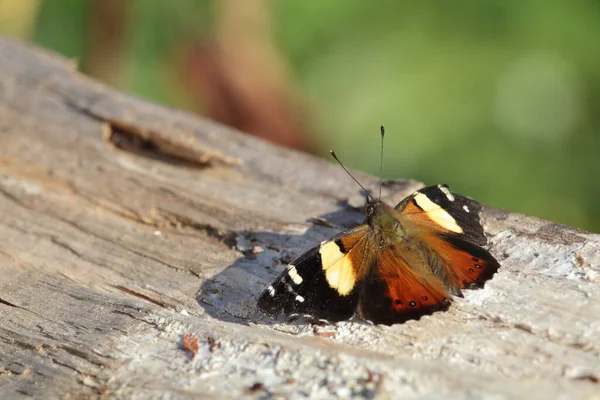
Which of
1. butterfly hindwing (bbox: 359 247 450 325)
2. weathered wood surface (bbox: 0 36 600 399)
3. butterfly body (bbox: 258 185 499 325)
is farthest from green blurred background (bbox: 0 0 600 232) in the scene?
butterfly hindwing (bbox: 359 247 450 325)

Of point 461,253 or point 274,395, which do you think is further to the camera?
point 461,253

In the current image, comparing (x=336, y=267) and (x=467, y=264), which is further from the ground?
(x=467, y=264)

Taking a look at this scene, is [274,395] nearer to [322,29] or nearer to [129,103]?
[129,103]

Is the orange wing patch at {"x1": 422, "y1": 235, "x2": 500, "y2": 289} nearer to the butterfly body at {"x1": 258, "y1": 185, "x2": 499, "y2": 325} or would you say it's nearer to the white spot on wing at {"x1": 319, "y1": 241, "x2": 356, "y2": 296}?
the butterfly body at {"x1": 258, "y1": 185, "x2": 499, "y2": 325}

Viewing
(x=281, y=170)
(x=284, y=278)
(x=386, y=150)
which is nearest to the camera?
(x=284, y=278)

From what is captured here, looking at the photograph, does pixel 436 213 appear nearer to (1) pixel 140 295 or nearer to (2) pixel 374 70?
(1) pixel 140 295

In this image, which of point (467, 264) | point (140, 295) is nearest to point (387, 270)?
point (467, 264)

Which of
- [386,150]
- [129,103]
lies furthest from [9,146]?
[386,150]
